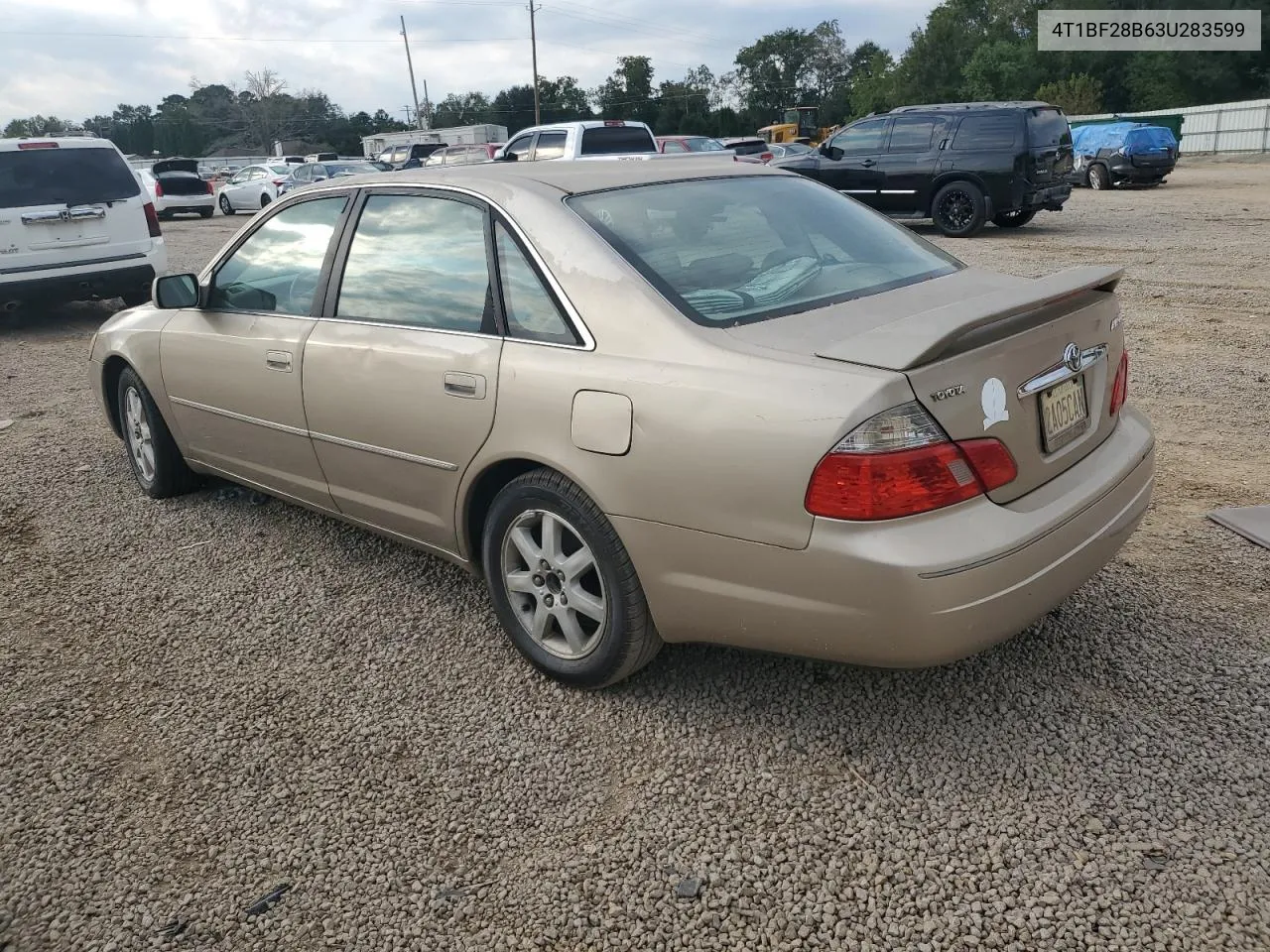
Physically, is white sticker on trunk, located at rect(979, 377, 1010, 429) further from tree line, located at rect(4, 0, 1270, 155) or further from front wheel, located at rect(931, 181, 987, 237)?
tree line, located at rect(4, 0, 1270, 155)

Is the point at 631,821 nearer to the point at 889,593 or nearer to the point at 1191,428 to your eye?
the point at 889,593

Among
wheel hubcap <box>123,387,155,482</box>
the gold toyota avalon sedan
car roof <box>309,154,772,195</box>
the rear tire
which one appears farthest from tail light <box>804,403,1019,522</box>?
wheel hubcap <box>123,387,155,482</box>

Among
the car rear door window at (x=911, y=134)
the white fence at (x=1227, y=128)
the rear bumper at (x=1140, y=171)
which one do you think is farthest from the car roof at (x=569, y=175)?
the white fence at (x=1227, y=128)

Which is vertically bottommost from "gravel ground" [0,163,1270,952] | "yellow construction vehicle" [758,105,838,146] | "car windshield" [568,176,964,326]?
"gravel ground" [0,163,1270,952]

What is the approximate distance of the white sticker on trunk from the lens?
8.06ft

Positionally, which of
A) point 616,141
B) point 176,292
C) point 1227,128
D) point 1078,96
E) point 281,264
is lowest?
point 176,292

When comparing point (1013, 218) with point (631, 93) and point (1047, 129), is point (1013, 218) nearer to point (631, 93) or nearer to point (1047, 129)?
point (1047, 129)

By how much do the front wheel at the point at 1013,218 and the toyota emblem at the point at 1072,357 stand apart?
12717 millimetres

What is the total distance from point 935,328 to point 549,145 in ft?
49.5

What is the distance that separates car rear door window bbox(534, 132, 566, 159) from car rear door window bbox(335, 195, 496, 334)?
42.7 ft

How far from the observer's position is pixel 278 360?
3.84m

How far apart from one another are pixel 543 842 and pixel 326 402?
6.08ft

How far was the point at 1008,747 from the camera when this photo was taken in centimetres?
273

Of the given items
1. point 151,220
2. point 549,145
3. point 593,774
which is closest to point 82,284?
point 151,220
